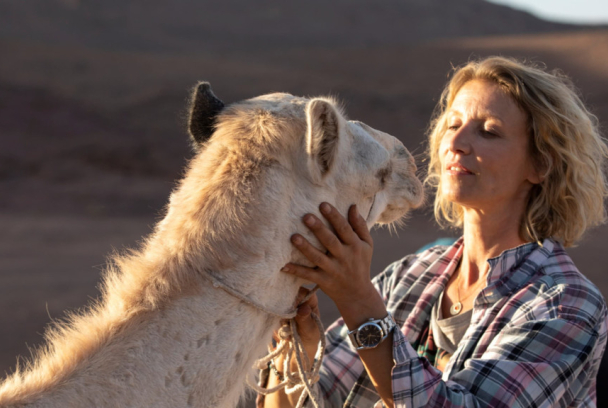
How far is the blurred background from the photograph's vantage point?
13.0m

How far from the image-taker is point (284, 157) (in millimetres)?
2271

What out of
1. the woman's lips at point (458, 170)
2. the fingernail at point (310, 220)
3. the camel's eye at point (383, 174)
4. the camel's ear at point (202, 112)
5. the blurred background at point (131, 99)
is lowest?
the blurred background at point (131, 99)

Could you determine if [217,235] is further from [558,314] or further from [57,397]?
[558,314]

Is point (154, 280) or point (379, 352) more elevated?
point (154, 280)

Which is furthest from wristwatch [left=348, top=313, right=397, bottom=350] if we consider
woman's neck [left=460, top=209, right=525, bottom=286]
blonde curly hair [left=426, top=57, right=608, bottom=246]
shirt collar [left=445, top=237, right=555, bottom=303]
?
blonde curly hair [left=426, top=57, right=608, bottom=246]

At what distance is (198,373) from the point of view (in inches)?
83.0

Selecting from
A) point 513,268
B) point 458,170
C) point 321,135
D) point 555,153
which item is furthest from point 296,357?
point 555,153

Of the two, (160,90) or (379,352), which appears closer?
(379,352)

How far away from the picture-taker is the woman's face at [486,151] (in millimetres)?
3273

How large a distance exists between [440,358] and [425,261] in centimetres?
68

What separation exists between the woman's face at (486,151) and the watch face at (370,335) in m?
1.13

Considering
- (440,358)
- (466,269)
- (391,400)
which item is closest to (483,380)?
(391,400)

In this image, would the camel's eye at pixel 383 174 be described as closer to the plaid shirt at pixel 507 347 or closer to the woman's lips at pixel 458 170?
the plaid shirt at pixel 507 347

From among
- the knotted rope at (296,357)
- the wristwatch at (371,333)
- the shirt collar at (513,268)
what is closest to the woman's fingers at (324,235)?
the knotted rope at (296,357)
